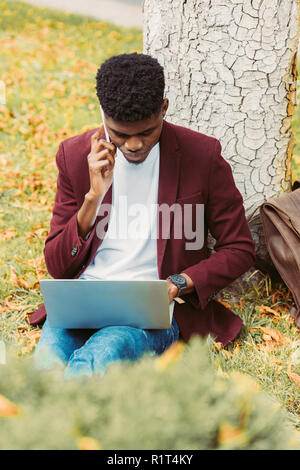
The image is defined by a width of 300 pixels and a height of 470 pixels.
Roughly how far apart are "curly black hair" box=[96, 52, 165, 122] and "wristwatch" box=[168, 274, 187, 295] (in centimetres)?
71

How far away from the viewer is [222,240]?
2404 millimetres

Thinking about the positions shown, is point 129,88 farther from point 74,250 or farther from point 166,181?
point 74,250

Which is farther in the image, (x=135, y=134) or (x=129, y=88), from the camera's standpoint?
(x=135, y=134)

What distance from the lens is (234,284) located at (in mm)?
3016

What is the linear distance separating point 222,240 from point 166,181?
38cm

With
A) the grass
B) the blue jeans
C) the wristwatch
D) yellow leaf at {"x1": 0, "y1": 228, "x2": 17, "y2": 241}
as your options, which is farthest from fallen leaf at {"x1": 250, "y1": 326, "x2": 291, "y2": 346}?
yellow leaf at {"x1": 0, "y1": 228, "x2": 17, "y2": 241}

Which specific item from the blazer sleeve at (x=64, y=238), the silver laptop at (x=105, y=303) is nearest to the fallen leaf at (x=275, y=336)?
the silver laptop at (x=105, y=303)

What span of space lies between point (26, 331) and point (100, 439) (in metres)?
1.93

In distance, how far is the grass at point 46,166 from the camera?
2531 mm

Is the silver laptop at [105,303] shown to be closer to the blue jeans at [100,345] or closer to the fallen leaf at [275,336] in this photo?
the blue jeans at [100,345]

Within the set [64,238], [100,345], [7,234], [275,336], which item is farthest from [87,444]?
[7,234]

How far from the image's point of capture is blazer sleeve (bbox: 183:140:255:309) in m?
2.32

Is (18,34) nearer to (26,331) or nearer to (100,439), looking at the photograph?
(26,331)

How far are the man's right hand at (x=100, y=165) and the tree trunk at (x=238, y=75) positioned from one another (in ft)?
2.79
